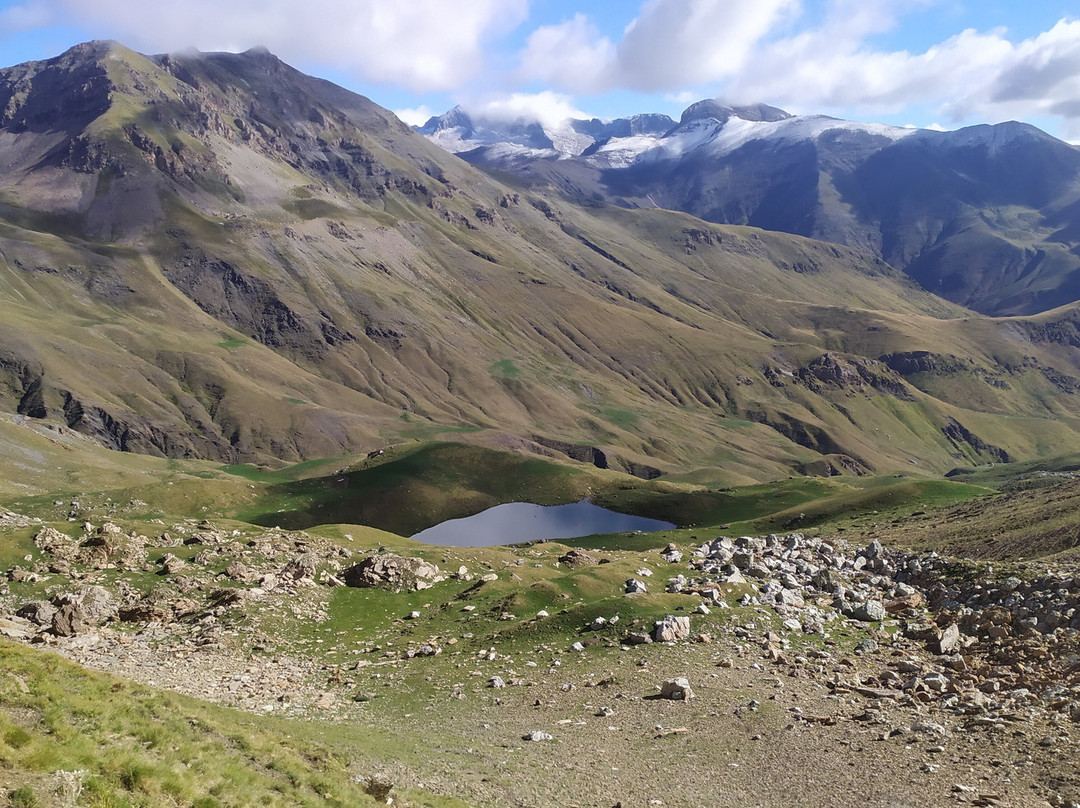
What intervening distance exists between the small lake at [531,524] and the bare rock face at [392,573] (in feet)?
204

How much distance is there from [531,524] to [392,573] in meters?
75.3

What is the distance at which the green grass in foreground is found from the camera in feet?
53.8

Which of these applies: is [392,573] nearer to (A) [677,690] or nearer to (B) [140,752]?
(A) [677,690]

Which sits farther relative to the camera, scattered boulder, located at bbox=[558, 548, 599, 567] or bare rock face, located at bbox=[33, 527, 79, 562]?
scattered boulder, located at bbox=[558, 548, 599, 567]

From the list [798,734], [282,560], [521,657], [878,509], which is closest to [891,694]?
[798,734]

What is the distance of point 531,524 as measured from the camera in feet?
419

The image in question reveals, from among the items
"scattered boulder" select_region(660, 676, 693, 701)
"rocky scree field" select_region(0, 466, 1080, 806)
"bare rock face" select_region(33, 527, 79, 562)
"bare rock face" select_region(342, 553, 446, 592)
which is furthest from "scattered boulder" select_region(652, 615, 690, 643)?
"bare rock face" select_region(33, 527, 79, 562)

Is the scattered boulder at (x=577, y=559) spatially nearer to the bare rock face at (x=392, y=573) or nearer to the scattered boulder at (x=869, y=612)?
the bare rock face at (x=392, y=573)

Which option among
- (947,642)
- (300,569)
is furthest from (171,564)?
(947,642)

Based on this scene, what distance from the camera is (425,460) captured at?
472 ft

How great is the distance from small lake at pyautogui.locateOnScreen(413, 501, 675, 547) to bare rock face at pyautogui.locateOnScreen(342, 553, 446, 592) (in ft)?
204

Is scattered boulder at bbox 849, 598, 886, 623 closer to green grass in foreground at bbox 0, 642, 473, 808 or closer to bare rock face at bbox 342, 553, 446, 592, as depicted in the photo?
bare rock face at bbox 342, 553, 446, 592

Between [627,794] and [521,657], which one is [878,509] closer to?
[521,657]

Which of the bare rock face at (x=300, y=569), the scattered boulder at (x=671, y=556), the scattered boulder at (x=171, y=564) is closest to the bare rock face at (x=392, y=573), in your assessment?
the bare rock face at (x=300, y=569)
